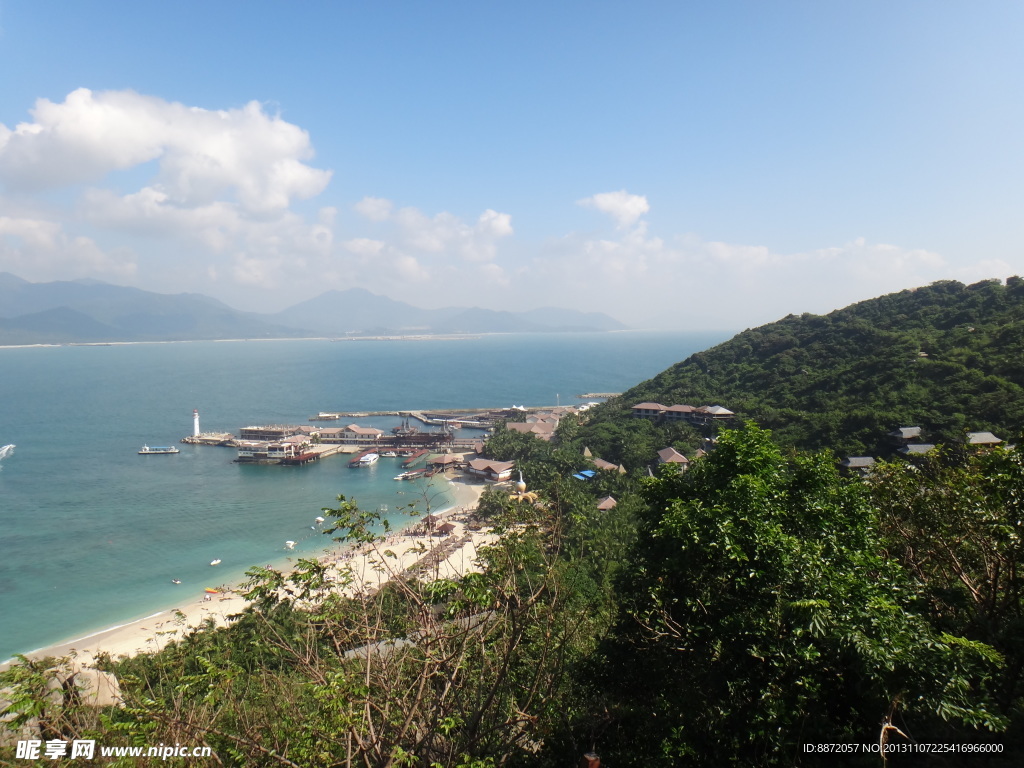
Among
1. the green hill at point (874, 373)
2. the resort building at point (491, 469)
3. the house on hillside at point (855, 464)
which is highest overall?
the green hill at point (874, 373)

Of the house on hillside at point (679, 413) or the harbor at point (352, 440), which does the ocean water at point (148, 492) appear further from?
the house on hillside at point (679, 413)

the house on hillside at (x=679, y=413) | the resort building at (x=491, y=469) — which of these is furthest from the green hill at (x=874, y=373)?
the resort building at (x=491, y=469)

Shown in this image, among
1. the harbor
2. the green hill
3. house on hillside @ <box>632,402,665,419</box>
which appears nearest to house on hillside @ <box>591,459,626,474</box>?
the green hill

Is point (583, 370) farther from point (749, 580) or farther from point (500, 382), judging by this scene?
point (749, 580)

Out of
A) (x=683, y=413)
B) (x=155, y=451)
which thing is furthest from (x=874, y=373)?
(x=155, y=451)

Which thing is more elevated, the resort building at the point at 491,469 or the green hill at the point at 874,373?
the green hill at the point at 874,373

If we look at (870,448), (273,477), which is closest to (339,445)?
(273,477)

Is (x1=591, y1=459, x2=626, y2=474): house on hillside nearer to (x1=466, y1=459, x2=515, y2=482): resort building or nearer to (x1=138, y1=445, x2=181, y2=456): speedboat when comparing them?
(x1=466, y1=459, x2=515, y2=482): resort building

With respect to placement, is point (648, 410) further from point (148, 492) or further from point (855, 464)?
point (148, 492)

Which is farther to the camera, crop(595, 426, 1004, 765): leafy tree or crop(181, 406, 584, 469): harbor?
crop(181, 406, 584, 469): harbor
